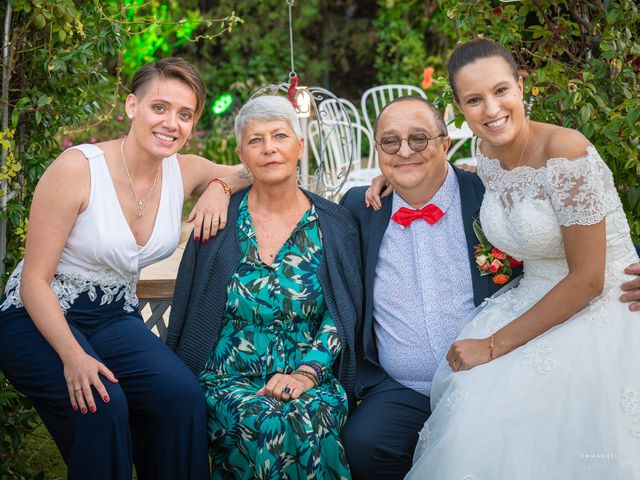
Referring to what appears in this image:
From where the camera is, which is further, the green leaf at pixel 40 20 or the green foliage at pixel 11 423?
the green foliage at pixel 11 423

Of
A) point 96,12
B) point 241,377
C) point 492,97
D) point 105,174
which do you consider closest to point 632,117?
point 492,97

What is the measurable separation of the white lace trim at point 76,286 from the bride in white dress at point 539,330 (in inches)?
45.5

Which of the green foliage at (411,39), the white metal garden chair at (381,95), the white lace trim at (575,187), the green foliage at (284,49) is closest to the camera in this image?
the white lace trim at (575,187)

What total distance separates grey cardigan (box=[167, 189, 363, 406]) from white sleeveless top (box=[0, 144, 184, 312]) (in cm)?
17

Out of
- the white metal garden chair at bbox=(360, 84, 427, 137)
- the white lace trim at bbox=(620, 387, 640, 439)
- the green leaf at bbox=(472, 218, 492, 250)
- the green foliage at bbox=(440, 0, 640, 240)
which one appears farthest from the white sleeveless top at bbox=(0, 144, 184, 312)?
the white metal garden chair at bbox=(360, 84, 427, 137)

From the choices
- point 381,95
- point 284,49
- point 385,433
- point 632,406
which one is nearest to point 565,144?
point 632,406

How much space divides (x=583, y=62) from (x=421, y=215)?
0.91 metres

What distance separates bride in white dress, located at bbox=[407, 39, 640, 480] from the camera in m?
2.44

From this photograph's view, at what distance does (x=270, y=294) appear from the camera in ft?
9.97

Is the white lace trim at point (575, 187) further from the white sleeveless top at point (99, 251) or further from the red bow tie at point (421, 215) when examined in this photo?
the white sleeveless top at point (99, 251)

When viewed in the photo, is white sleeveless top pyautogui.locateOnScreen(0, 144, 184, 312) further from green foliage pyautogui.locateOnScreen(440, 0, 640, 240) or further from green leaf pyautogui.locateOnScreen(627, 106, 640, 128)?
green leaf pyautogui.locateOnScreen(627, 106, 640, 128)

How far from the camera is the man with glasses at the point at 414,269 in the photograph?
9.89 feet

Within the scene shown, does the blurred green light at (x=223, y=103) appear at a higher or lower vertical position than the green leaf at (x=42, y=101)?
higher

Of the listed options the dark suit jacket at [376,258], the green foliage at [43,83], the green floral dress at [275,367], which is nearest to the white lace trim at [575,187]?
the dark suit jacket at [376,258]
